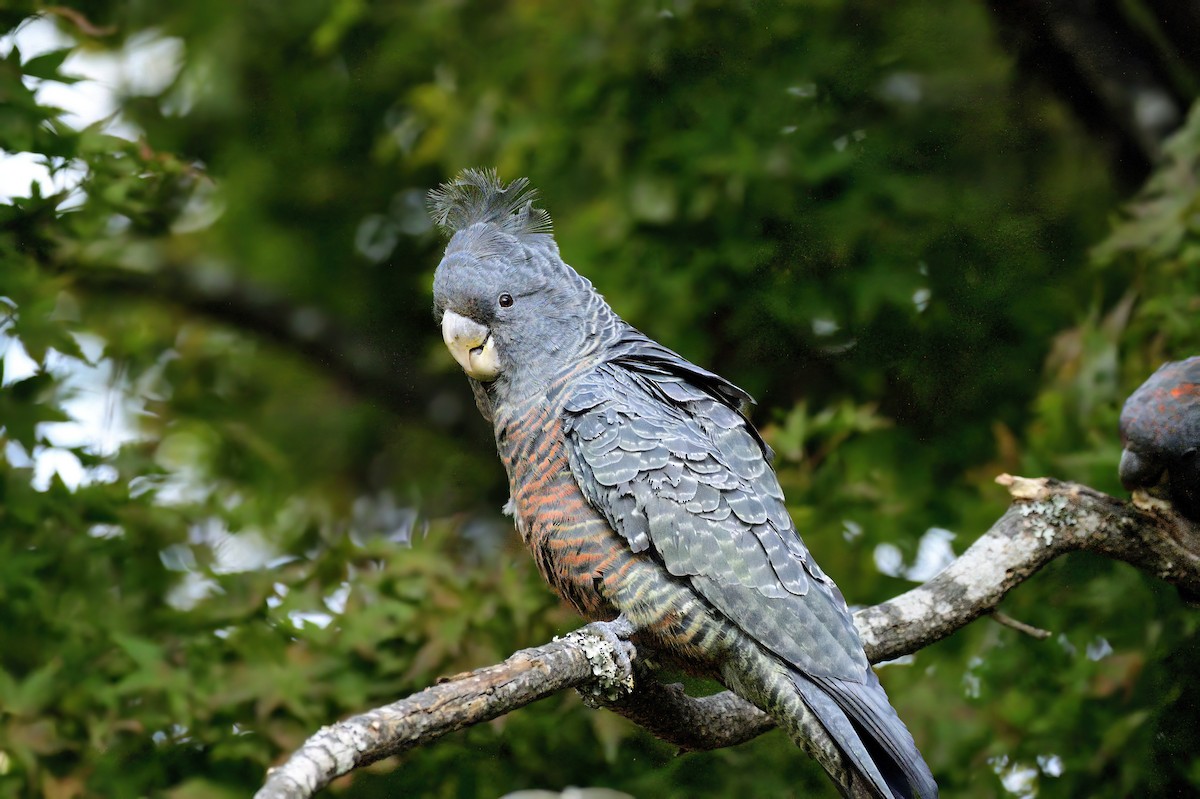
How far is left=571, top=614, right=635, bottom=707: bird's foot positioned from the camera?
2.82 meters

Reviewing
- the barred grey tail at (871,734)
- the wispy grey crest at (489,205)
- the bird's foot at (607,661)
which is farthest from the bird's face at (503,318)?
the barred grey tail at (871,734)

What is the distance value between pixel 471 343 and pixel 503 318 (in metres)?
0.11

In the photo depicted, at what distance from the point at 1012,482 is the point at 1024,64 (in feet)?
9.51

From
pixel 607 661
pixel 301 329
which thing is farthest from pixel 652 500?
pixel 301 329

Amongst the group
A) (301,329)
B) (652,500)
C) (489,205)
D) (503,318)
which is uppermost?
(489,205)

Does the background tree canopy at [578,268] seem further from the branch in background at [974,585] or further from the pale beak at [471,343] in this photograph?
the pale beak at [471,343]

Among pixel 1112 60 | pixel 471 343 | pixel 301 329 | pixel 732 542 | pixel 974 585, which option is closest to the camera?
pixel 732 542

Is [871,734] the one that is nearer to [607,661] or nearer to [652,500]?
[607,661]

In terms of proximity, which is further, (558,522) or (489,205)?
(489,205)

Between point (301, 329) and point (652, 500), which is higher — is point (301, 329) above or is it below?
below

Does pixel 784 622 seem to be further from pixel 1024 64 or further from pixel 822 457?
pixel 1024 64

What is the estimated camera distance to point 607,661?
283cm

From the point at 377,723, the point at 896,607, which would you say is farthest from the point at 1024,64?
the point at 377,723

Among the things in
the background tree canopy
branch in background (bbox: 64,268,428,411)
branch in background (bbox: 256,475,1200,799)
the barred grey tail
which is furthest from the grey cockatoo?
branch in background (bbox: 64,268,428,411)
